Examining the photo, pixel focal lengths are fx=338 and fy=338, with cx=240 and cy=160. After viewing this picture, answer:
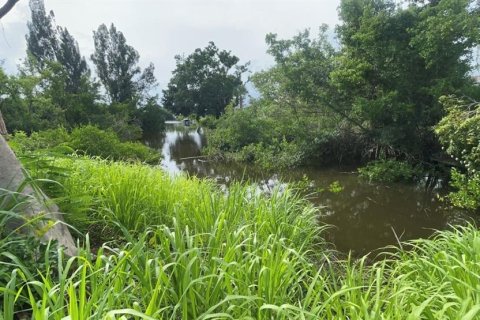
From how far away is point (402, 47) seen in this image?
8.09 metres

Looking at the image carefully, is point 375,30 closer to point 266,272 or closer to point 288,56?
point 288,56

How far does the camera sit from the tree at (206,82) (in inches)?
1437

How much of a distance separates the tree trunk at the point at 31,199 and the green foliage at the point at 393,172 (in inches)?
318

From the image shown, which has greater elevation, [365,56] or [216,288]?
[365,56]

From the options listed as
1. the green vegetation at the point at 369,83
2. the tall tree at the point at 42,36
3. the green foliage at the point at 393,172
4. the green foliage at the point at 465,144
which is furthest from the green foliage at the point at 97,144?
the tall tree at the point at 42,36

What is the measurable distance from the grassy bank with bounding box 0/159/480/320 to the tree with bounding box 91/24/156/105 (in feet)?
106

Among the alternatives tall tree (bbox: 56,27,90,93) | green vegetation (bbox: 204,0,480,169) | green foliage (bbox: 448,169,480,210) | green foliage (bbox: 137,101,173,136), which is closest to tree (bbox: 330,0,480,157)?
green vegetation (bbox: 204,0,480,169)

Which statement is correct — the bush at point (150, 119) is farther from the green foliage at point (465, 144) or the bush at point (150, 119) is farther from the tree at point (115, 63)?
the green foliage at point (465, 144)

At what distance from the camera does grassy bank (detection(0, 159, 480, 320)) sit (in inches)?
49.8

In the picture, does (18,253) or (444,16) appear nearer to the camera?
(18,253)

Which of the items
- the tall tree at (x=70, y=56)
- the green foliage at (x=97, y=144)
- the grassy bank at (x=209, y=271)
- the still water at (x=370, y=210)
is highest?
the tall tree at (x=70, y=56)

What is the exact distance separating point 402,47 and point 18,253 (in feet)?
28.8

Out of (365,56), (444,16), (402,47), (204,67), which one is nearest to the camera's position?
(444,16)

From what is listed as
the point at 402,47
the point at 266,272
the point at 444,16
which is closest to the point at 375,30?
the point at 402,47
